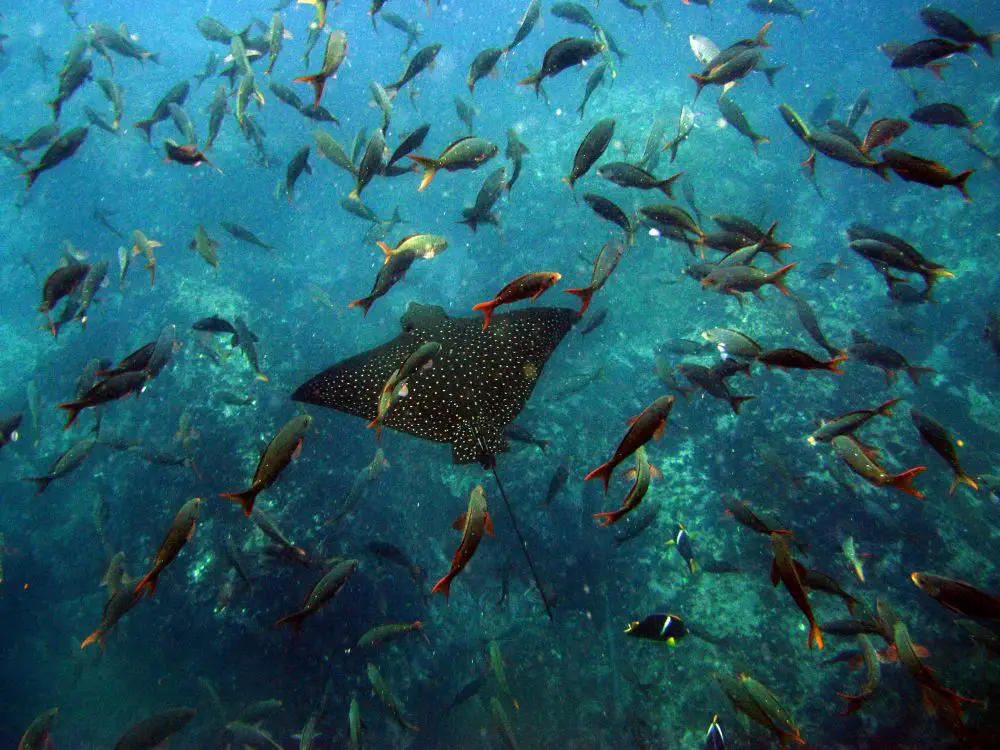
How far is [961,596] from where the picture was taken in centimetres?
321

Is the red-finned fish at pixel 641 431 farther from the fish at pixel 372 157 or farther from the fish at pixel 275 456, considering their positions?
the fish at pixel 372 157

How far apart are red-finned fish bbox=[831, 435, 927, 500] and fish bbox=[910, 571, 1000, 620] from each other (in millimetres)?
624

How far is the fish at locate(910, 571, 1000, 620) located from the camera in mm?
3086

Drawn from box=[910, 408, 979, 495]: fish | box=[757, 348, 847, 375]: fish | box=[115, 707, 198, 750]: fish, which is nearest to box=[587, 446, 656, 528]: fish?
box=[757, 348, 847, 375]: fish

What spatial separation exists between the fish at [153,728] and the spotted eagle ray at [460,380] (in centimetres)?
374

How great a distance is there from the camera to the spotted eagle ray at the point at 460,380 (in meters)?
4.81

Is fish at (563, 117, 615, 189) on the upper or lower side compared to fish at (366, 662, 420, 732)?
upper

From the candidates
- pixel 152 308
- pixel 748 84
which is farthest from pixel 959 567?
pixel 748 84

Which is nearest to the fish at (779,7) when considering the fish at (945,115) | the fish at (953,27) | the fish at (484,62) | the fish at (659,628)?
the fish at (953,27)

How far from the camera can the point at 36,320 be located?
1738cm

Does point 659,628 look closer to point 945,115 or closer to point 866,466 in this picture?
point 866,466

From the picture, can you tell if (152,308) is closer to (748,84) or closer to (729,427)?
(729,427)

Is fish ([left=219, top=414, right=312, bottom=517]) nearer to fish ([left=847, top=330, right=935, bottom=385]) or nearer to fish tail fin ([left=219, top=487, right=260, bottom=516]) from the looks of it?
fish tail fin ([left=219, top=487, right=260, bottom=516])

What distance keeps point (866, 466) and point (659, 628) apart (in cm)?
236
